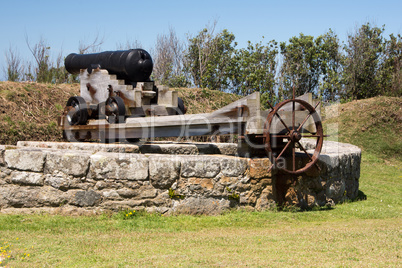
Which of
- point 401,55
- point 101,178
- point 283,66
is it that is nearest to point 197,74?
point 283,66

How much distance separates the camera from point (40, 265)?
4.36 metres

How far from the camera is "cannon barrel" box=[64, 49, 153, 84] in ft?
29.3

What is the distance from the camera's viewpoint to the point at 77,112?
9094 mm

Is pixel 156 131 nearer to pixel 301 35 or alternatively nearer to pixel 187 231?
pixel 187 231

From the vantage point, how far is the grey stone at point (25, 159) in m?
6.45

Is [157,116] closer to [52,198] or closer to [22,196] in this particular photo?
[52,198]

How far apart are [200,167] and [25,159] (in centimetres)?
234

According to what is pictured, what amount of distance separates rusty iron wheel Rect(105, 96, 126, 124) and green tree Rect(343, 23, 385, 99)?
18895mm

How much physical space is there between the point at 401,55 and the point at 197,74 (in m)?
10.9

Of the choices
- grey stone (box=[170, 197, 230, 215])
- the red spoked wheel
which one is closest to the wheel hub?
the red spoked wheel

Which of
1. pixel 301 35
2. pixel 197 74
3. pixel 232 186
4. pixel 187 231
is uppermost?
pixel 301 35

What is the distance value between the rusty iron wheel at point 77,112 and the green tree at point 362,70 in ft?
61.8

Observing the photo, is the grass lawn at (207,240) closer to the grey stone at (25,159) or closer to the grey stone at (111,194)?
the grey stone at (111,194)

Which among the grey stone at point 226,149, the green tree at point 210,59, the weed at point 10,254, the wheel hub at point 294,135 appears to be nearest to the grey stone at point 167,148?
the grey stone at point 226,149
